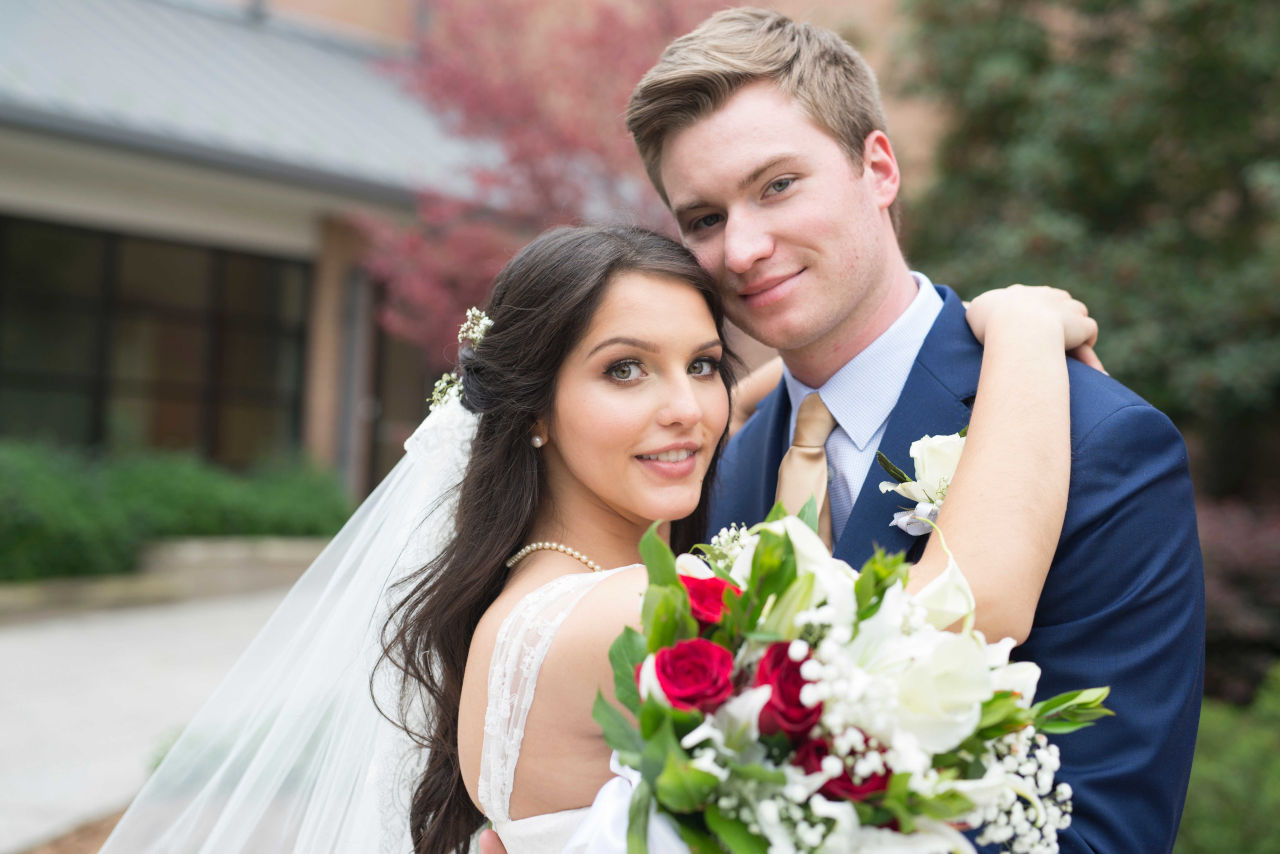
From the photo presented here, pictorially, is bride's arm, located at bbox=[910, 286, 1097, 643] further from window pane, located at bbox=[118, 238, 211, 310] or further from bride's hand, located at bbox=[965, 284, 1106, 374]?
window pane, located at bbox=[118, 238, 211, 310]

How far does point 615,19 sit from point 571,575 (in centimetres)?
732

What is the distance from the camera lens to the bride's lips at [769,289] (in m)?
2.55

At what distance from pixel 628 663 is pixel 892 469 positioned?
3.07 ft

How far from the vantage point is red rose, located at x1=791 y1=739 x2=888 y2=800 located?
1.41m

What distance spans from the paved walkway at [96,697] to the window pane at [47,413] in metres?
2.42

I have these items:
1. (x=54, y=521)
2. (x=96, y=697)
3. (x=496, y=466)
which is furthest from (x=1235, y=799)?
(x=54, y=521)

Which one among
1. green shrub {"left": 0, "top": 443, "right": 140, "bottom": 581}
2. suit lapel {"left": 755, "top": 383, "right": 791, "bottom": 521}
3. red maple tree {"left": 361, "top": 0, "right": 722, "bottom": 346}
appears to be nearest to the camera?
suit lapel {"left": 755, "top": 383, "right": 791, "bottom": 521}

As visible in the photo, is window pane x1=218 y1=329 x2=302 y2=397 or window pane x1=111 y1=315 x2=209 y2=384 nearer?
window pane x1=111 y1=315 x2=209 y2=384

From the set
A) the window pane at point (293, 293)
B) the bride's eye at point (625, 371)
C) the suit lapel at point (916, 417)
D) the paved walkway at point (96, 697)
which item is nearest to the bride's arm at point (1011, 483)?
the suit lapel at point (916, 417)

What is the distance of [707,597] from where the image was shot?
5.10 feet

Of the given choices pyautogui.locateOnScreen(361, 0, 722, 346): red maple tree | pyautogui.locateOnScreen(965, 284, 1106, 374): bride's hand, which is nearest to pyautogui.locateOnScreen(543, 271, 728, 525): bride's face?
pyautogui.locateOnScreen(965, 284, 1106, 374): bride's hand

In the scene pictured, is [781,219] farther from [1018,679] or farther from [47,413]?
[47,413]

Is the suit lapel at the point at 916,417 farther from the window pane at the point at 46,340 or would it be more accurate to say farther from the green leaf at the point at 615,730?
the window pane at the point at 46,340

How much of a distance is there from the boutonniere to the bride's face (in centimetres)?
43
